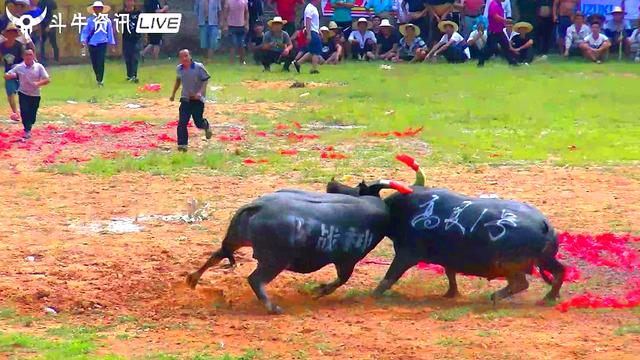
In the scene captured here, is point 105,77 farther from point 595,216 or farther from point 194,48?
point 595,216

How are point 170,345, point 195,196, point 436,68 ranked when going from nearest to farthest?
point 170,345 < point 195,196 < point 436,68

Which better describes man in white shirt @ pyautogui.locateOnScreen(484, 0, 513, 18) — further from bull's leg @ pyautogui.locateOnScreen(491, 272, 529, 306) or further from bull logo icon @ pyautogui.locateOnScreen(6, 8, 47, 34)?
bull's leg @ pyautogui.locateOnScreen(491, 272, 529, 306)

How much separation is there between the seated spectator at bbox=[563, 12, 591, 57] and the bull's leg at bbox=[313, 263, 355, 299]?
22.4 m

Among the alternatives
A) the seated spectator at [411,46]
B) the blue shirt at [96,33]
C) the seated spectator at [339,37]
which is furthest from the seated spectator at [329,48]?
the blue shirt at [96,33]

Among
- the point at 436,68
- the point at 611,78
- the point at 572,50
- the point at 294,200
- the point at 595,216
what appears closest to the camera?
the point at 294,200

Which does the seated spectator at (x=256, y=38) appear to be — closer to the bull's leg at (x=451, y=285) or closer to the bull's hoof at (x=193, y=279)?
the bull's hoof at (x=193, y=279)

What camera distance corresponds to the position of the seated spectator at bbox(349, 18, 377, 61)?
32438 millimetres

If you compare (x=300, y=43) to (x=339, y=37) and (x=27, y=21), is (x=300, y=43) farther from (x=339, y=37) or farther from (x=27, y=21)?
(x=27, y=21)

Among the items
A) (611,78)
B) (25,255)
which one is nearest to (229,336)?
(25,255)

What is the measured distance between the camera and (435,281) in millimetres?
11273

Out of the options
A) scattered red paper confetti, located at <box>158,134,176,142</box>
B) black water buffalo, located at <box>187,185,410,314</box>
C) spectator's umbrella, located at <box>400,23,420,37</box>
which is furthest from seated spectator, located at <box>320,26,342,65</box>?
black water buffalo, located at <box>187,185,410,314</box>

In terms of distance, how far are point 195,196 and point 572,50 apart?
1948 cm

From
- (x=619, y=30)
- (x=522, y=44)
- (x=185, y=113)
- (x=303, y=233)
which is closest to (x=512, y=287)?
(x=303, y=233)

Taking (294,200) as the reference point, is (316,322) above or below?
below
